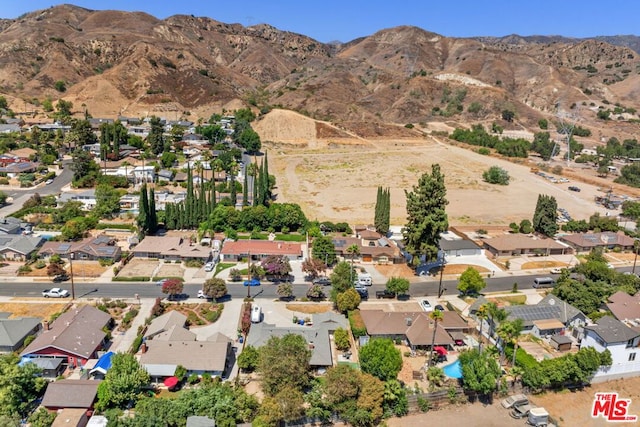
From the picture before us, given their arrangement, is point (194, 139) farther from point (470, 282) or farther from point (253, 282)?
point (470, 282)

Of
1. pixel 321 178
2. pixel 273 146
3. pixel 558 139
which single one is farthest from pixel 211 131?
pixel 558 139

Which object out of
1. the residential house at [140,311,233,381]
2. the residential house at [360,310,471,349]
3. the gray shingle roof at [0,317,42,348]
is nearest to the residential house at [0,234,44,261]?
the gray shingle roof at [0,317,42,348]

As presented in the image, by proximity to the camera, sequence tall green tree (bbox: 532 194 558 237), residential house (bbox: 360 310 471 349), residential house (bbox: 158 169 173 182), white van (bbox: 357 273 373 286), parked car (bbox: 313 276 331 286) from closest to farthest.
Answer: residential house (bbox: 360 310 471 349) < parked car (bbox: 313 276 331 286) < white van (bbox: 357 273 373 286) < tall green tree (bbox: 532 194 558 237) < residential house (bbox: 158 169 173 182)

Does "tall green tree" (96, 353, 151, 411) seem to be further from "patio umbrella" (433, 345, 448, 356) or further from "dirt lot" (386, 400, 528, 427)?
"patio umbrella" (433, 345, 448, 356)

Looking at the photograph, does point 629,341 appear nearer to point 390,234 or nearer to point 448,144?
point 390,234

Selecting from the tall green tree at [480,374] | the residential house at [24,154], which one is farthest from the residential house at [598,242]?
the residential house at [24,154]

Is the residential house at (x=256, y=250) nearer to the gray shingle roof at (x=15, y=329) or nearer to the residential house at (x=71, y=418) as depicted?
the gray shingle roof at (x=15, y=329)
